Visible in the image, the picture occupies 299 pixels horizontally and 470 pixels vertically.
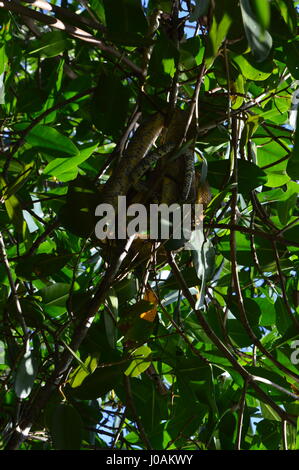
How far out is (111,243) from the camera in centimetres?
105

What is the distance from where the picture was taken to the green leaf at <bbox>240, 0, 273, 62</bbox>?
0.72 meters

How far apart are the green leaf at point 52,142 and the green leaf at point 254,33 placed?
1.87ft

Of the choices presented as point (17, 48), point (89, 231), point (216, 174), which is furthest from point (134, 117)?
point (17, 48)

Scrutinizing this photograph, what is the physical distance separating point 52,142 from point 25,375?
1.58 feet

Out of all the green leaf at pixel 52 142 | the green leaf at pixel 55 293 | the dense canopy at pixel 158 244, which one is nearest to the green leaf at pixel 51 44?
the dense canopy at pixel 158 244

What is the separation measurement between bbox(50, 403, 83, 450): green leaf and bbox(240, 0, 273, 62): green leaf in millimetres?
551

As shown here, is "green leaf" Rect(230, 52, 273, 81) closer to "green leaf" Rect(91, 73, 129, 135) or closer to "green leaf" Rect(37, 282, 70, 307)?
"green leaf" Rect(91, 73, 129, 135)

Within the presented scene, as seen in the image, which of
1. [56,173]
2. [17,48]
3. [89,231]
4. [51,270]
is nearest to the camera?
[89,231]

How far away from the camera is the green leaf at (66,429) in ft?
3.06

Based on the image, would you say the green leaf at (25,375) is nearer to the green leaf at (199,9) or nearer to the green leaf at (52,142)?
the green leaf at (52,142)

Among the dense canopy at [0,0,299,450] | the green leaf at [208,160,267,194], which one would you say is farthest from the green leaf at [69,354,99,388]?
the green leaf at [208,160,267,194]

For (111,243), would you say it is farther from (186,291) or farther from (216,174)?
(216,174)
